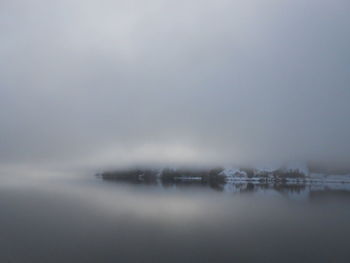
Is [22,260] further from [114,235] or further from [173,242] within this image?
[173,242]

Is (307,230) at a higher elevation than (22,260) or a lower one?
lower

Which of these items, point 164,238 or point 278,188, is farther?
point 278,188

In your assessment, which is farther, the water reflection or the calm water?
the water reflection

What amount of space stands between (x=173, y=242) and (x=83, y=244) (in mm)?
7804

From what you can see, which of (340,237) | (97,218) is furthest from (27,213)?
(340,237)

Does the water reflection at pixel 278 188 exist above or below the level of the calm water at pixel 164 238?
below

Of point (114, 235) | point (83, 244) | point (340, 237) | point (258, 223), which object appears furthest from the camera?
point (258, 223)

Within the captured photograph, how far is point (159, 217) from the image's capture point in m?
38.8

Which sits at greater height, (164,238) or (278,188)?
(164,238)

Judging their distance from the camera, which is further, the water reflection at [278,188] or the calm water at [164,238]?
the water reflection at [278,188]

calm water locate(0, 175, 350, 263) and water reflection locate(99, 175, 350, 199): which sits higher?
calm water locate(0, 175, 350, 263)

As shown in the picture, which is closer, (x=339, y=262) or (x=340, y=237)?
(x=339, y=262)

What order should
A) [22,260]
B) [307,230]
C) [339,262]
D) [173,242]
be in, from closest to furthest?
[22,260], [339,262], [173,242], [307,230]

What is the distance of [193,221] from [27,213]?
72.4ft
